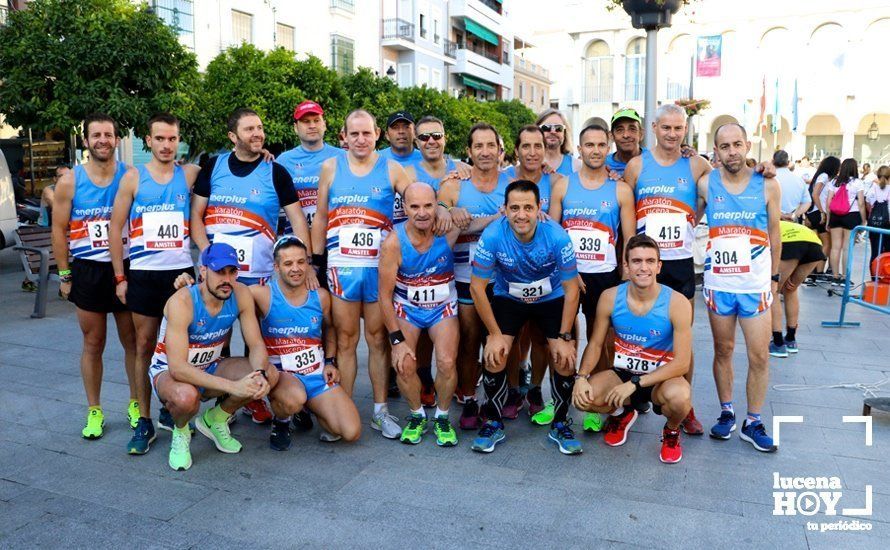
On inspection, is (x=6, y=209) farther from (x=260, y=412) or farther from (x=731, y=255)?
(x=731, y=255)

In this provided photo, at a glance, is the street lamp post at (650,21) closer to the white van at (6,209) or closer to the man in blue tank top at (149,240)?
the man in blue tank top at (149,240)

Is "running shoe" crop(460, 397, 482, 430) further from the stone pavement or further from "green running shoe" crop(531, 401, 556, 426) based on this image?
"green running shoe" crop(531, 401, 556, 426)

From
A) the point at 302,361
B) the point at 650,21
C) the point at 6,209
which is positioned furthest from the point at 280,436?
the point at 6,209

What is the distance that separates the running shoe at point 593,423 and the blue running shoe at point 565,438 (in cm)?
20

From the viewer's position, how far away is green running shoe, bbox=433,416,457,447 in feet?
14.9

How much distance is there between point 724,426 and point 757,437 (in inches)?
9.1

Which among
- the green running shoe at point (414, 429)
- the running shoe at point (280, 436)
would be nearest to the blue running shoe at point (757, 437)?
the green running shoe at point (414, 429)

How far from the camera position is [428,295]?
470cm

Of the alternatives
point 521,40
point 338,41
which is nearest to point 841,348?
point 338,41

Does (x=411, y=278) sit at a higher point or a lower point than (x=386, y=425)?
higher

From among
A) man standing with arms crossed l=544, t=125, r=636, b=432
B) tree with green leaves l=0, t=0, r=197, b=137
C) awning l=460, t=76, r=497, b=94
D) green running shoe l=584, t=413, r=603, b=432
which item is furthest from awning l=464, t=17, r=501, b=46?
green running shoe l=584, t=413, r=603, b=432

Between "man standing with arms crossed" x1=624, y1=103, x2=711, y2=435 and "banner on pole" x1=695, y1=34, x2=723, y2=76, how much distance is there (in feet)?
85.9

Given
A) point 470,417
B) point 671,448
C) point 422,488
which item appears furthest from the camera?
point 470,417

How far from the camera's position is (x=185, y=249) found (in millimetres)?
4738
